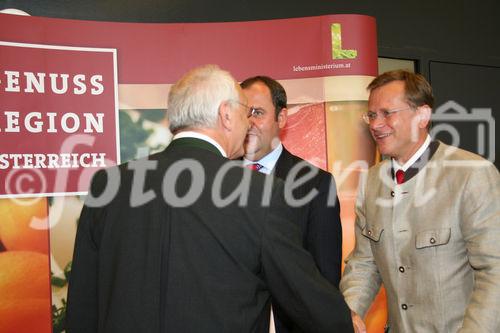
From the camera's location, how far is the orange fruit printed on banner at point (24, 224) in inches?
111

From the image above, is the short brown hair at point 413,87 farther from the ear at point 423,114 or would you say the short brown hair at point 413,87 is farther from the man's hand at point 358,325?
the man's hand at point 358,325

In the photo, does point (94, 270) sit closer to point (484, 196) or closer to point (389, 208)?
point (389, 208)

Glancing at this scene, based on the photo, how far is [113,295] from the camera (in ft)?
5.16

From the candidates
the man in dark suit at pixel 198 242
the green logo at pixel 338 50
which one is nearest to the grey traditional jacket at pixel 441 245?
the man in dark suit at pixel 198 242

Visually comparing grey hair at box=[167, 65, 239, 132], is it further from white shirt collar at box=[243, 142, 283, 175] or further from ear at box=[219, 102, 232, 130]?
white shirt collar at box=[243, 142, 283, 175]

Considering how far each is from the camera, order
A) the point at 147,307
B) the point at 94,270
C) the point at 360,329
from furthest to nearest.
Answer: the point at 360,329
the point at 94,270
the point at 147,307

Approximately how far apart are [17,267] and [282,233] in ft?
6.19

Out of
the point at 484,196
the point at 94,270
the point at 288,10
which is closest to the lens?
the point at 94,270

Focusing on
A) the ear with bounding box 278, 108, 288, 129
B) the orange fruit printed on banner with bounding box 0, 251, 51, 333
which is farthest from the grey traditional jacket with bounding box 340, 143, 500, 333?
the orange fruit printed on banner with bounding box 0, 251, 51, 333

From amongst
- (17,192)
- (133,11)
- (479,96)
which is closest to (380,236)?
(17,192)

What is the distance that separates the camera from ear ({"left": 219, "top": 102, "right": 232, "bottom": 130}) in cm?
167

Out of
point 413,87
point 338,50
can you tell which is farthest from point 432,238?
point 338,50

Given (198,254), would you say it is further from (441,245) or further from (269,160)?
(269,160)

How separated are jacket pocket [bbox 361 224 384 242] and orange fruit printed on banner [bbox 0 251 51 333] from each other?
5.73 ft
